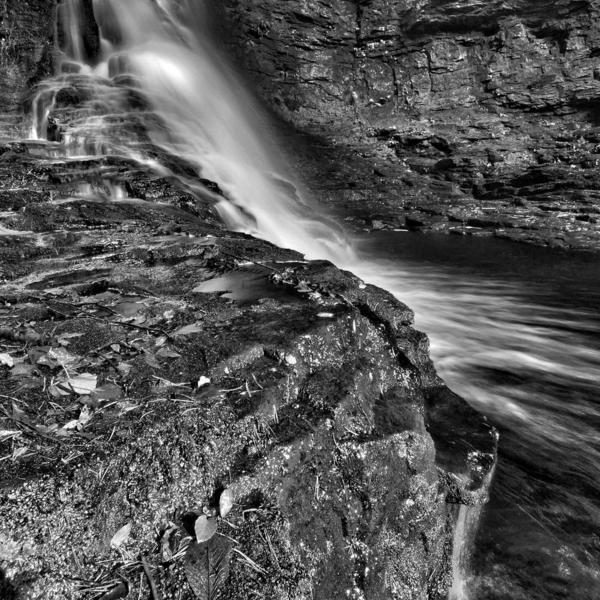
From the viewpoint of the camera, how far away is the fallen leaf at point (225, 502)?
4.55 feet

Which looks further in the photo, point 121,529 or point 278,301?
point 278,301

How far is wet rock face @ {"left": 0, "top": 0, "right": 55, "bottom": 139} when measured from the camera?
501 inches

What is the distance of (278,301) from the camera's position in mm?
2545

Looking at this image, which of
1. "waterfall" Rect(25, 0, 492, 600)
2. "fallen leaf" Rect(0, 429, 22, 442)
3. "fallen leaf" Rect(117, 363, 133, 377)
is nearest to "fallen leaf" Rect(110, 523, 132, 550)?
"fallen leaf" Rect(0, 429, 22, 442)

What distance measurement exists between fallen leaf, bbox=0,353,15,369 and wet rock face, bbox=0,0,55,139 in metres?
14.4

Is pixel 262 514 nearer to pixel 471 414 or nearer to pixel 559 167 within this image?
pixel 471 414

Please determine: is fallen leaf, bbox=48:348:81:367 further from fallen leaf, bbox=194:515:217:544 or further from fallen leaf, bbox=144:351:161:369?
fallen leaf, bbox=194:515:217:544

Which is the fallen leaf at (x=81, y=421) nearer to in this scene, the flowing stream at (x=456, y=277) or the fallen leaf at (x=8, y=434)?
the fallen leaf at (x=8, y=434)

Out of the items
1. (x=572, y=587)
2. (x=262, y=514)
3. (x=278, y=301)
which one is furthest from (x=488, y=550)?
(x=278, y=301)

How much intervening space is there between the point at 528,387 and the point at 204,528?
14.0ft

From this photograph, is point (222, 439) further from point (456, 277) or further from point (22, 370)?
point (456, 277)

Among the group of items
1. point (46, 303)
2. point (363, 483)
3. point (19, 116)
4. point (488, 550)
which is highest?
point (19, 116)

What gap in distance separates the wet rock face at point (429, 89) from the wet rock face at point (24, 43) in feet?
24.0

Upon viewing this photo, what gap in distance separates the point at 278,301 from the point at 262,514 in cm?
134
